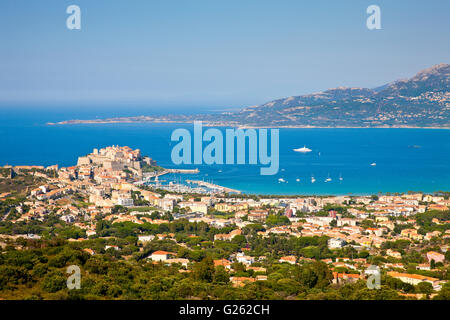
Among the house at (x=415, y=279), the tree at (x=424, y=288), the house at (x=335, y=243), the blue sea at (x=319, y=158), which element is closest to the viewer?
the tree at (x=424, y=288)

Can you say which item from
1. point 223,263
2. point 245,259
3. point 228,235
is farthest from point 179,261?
point 228,235

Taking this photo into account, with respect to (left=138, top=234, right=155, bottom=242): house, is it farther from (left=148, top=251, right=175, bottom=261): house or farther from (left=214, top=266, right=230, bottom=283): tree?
(left=214, top=266, right=230, bottom=283): tree

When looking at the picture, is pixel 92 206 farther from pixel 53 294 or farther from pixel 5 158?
pixel 5 158

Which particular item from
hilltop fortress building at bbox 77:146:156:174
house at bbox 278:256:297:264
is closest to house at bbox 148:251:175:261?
house at bbox 278:256:297:264

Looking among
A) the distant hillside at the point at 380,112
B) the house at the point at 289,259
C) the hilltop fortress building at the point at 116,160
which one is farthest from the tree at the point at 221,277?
the distant hillside at the point at 380,112

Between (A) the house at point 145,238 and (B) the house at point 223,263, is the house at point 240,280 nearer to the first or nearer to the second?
Answer: (B) the house at point 223,263

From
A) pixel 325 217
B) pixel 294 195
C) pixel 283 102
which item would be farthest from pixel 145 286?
pixel 283 102
